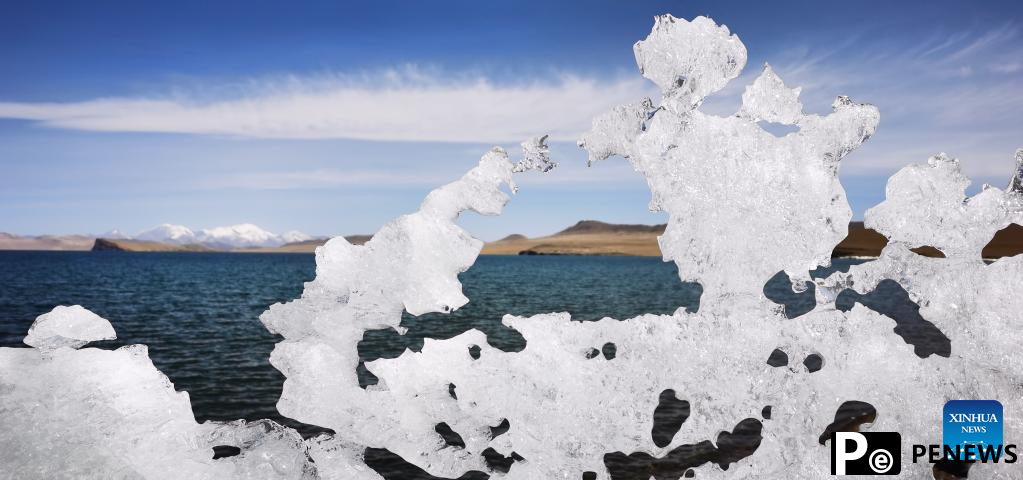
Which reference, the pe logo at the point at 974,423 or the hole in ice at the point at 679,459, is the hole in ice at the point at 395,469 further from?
the pe logo at the point at 974,423

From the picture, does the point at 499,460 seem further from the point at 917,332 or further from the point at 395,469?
the point at 917,332

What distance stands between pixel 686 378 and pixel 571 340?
1.13 m

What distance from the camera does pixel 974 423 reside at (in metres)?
6.18

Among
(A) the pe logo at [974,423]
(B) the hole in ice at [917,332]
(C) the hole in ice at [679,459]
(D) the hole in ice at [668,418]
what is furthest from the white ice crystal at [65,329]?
(B) the hole in ice at [917,332]

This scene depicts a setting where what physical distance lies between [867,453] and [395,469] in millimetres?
6518

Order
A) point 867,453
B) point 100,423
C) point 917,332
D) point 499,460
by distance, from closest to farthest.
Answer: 1. point 100,423
2. point 867,453
3. point 499,460
4. point 917,332

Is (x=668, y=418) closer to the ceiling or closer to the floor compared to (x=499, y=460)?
closer to the ceiling

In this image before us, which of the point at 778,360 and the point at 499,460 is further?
the point at 778,360

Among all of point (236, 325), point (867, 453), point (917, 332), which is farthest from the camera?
point (236, 325)

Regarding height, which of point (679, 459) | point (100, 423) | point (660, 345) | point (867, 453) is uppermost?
point (660, 345)

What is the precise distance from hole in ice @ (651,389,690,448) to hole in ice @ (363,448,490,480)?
10.7 ft

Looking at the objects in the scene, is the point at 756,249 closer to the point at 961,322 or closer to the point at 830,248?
the point at 830,248

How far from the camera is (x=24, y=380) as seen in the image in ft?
19.6

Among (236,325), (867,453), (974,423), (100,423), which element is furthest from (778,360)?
(236,325)
